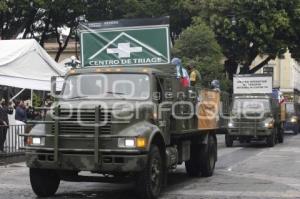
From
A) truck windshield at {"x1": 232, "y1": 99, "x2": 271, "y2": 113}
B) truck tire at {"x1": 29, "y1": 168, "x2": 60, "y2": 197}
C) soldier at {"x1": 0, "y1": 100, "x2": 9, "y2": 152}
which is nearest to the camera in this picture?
truck tire at {"x1": 29, "y1": 168, "x2": 60, "y2": 197}

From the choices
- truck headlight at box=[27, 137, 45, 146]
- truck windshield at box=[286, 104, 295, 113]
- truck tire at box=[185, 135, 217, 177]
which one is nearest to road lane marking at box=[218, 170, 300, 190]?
truck tire at box=[185, 135, 217, 177]

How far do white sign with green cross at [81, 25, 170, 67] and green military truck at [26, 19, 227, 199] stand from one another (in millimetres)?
21

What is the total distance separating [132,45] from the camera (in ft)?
41.4

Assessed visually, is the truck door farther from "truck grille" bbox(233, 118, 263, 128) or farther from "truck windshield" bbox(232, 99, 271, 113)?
"truck windshield" bbox(232, 99, 271, 113)

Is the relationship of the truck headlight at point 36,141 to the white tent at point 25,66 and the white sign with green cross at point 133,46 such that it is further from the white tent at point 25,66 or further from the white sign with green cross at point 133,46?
the white tent at point 25,66

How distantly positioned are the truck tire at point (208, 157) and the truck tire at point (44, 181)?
13.4 feet

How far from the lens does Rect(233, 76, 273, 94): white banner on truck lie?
31875 millimetres

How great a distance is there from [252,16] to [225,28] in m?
1.92

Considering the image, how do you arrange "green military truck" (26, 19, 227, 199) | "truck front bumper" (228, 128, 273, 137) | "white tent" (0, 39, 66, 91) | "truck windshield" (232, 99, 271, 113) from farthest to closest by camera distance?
1. "truck windshield" (232, 99, 271, 113)
2. "truck front bumper" (228, 128, 273, 137)
3. "white tent" (0, 39, 66, 91)
4. "green military truck" (26, 19, 227, 199)

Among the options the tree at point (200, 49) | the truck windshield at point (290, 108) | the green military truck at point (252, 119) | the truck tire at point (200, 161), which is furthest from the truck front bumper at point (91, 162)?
the truck windshield at point (290, 108)

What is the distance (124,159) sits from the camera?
32.7 ft

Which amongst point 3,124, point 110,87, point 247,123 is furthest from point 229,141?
point 110,87

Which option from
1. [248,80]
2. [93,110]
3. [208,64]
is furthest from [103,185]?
[248,80]

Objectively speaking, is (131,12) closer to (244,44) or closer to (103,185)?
(244,44)
